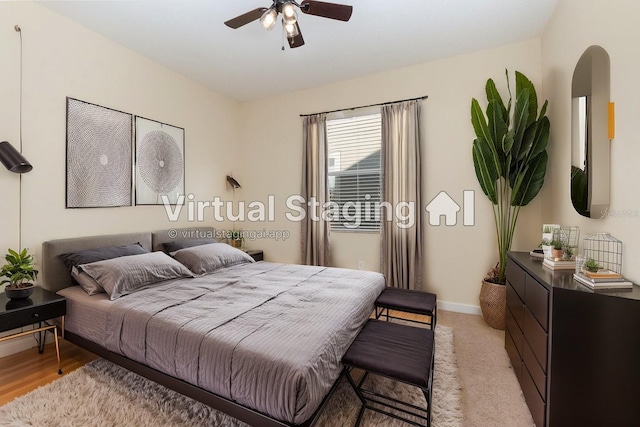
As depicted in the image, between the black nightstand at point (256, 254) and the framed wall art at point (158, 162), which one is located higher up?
the framed wall art at point (158, 162)

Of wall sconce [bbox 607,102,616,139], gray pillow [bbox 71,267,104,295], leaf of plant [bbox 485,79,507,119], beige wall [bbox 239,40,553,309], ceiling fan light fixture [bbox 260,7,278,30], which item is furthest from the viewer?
beige wall [bbox 239,40,553,309]

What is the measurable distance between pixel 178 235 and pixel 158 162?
0.91 meters

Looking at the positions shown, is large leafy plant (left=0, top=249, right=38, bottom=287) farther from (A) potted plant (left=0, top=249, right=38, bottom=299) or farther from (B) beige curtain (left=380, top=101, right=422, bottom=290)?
(B) beige curtain (left=380, top=101, right=422, bottom=290)

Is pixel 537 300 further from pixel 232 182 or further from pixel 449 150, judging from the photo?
pixel 232 182

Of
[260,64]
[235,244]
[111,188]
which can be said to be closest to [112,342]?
[111,188]

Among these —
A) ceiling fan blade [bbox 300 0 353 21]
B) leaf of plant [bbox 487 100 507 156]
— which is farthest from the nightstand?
leaf of plant [bbox 487 100 507 156]

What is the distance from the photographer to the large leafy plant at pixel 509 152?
2555mm

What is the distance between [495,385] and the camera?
6.30 feet

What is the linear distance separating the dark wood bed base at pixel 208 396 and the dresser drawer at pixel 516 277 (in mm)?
1347

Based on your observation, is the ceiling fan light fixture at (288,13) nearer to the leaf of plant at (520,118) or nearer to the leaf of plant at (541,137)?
the leaf of plant at (520,118)

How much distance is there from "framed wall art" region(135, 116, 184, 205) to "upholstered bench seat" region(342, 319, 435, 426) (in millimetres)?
2881

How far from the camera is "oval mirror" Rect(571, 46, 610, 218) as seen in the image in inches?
64.6

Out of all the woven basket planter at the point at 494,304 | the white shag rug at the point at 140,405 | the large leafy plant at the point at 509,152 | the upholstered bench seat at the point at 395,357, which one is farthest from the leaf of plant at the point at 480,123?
the white shag rug at the point at 140,405

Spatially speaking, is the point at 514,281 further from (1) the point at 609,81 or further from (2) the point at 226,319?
(2) the point at 226,319
